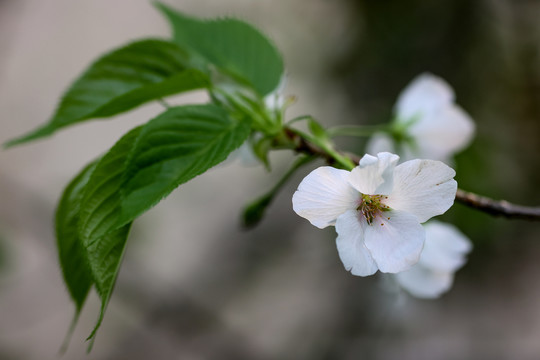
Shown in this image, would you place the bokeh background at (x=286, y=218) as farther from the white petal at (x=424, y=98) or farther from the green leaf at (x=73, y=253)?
the green leaf at (x=73, y=253)

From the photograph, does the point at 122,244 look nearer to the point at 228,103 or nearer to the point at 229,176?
the point at 228,103

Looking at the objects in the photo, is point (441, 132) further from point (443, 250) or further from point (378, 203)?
point (378, 203)

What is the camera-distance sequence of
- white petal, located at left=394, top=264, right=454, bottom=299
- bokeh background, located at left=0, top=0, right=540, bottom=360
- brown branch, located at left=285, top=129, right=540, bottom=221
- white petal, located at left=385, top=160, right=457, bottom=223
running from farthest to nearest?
bokeh background, located at left=0, top=0, right=540, bottom=360 < white petal, located at left=394, top=264, right=454, bottom=299 < brown branch, located at left=285, top=129, right=540, bottom=221 < white petal, located at left=385, top=160, right=457, bottom=223

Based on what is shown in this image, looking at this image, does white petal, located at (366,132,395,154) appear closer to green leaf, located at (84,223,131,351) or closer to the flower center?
the flower center

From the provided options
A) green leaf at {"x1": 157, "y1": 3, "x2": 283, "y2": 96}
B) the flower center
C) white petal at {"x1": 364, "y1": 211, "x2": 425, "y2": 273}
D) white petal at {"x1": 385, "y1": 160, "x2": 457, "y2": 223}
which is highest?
green leaf at {"x1": 157, "y1": 3, "x2": 283, "y2": 96}

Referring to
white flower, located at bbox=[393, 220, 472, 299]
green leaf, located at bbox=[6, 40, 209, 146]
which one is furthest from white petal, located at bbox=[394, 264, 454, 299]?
green leaf, located at bbox=[6, 40, 209, 146]

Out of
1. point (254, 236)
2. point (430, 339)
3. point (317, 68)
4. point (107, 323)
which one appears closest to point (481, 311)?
point (430, 339)

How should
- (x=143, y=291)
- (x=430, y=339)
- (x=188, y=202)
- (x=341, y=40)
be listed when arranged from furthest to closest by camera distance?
(x=188, y=202) → (x=430, y=339) → (x=341, y=40) → (x=143, y=291)
